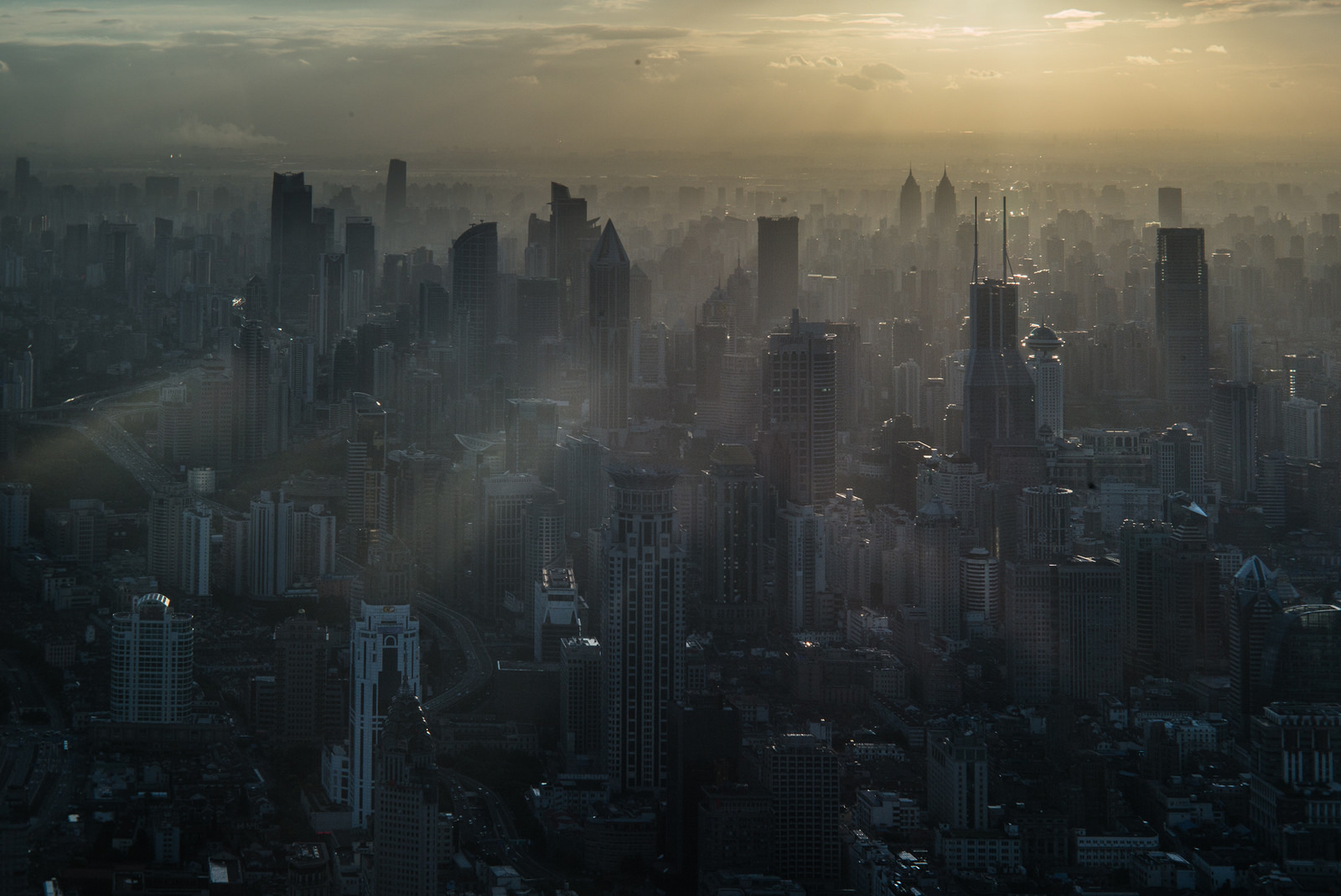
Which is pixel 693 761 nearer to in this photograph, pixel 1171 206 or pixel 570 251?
pixel 1171 206

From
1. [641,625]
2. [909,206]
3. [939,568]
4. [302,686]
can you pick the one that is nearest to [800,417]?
[909,206]

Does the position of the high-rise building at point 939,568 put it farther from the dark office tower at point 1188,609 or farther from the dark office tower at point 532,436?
the dark office tower at point 532,436

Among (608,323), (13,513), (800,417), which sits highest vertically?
(608,323)

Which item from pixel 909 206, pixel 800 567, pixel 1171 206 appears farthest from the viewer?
pixel 1171 206

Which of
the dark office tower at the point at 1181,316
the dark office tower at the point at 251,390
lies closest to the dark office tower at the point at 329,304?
the dark office tower at the point at 251,390

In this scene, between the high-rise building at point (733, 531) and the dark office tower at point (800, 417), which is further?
the dark office tower at point (800, 417)

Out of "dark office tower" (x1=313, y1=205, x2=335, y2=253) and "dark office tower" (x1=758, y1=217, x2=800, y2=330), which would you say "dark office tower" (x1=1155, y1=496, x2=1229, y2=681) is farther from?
"dark office tower" (x1=313, y1=205, x2=335, y2=253)

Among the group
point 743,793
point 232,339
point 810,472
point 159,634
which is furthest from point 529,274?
point 743,793
